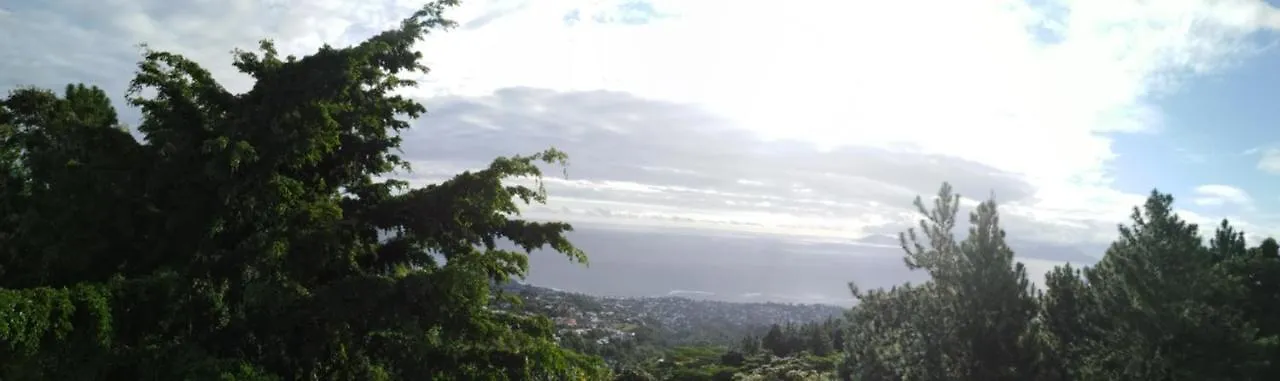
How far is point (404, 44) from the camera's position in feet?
30.6

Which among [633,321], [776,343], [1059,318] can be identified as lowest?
[633,321]

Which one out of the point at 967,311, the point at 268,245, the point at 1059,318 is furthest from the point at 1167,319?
the point at 268,245

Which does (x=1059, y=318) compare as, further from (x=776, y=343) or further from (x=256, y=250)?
(x=776, y=343)

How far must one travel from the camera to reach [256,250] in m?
6.99

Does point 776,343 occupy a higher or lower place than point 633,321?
higher

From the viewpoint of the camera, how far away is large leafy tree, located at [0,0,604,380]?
22.0 feet

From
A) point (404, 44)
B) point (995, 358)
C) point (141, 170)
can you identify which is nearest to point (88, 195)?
point (141, 170)

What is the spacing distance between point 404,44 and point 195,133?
8.92 ft

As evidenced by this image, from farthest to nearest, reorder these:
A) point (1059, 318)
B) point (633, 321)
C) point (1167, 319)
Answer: point (633, 321)
point (1059, 318)
point (1167, 319)

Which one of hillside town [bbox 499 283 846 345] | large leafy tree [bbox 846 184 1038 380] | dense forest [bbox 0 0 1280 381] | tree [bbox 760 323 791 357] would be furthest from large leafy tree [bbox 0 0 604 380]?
hillside town [bbox 499 283 846 345]

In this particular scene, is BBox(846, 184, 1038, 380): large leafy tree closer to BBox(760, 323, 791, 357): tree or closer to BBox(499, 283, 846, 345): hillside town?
BBox(760, 323, 791, 357): tree

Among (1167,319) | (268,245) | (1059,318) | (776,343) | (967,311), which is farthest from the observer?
(776,343)

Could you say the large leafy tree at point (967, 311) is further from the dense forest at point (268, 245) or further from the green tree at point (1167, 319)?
the dense forest at point (268, 245)

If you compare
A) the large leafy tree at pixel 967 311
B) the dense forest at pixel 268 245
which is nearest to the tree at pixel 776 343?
the large leafy tree at pixel 967 311
